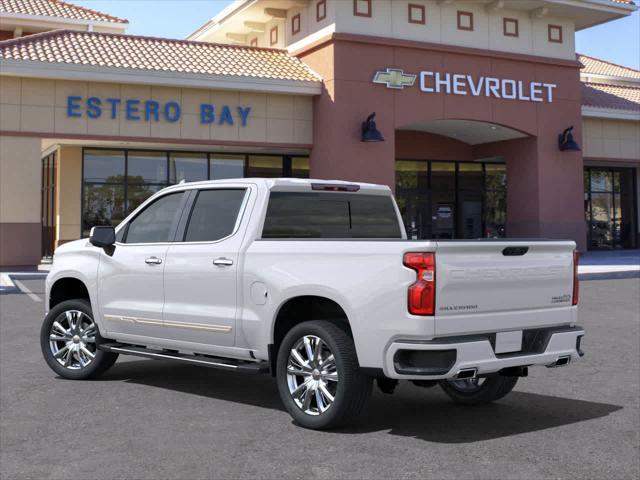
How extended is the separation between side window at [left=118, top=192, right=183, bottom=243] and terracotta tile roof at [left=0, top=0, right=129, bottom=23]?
29.9 m

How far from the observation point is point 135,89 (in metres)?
25.4

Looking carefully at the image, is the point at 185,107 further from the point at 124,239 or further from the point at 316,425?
the point at 316,425

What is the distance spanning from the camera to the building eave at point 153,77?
934 inches

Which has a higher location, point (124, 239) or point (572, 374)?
point (124, 239)

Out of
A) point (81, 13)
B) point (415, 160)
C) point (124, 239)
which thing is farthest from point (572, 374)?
point (81, 13)

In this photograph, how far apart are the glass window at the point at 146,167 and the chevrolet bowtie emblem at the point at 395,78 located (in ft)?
26.9

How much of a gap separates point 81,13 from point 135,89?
13369 millimetres

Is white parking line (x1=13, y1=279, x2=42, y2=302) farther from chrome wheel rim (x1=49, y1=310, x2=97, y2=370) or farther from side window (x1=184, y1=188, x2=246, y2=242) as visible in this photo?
side window (x1=184, y1=188, x2=246, y2=242)

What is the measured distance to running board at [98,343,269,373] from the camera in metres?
6.66

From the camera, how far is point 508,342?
604 cm

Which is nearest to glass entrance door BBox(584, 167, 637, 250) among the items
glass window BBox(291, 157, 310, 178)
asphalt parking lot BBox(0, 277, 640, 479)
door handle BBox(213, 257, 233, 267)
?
glass window BBox(291, 157, 310, 178)

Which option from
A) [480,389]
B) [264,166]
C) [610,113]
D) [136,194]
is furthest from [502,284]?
[610,113]

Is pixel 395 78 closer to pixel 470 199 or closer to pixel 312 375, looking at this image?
pixel 470 199

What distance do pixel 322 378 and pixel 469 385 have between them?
5.33 feet
